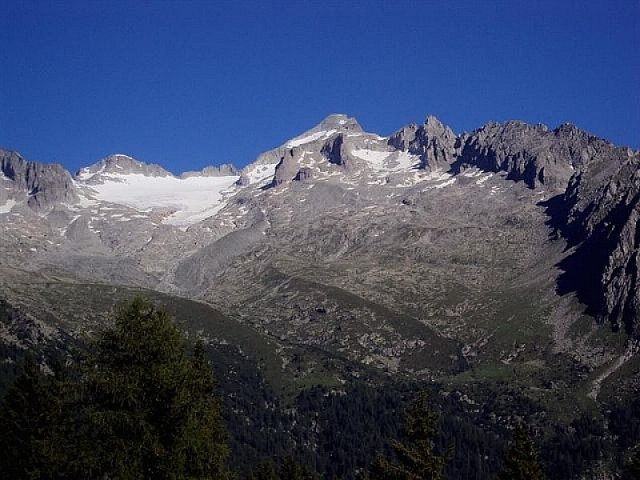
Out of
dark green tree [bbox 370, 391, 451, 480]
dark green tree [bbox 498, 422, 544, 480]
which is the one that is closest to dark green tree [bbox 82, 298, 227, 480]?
dark green tree [bbox 370, 391, 451, 480]

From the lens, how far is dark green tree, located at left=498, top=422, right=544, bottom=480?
49.7 metres

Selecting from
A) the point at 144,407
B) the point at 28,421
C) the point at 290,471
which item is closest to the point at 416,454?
the point at 144,407

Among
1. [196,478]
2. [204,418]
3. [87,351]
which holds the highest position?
[87,351]

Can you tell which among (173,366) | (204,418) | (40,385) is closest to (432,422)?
(204,418)

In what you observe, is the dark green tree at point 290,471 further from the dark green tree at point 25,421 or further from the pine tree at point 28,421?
the dark green tree at point 25,421

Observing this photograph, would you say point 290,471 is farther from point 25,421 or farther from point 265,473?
point 25,421

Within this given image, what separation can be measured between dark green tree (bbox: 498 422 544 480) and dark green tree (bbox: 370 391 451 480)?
16.2 feet

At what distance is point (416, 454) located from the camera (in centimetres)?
4500

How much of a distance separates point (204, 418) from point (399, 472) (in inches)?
572

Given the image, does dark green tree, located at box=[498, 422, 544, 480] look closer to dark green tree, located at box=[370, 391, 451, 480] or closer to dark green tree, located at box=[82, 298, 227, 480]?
dark green tree, located at box=[370, 391, 451, 480]

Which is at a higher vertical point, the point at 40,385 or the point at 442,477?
the point at 40,385

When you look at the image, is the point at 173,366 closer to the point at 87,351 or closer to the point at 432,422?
the point at 87,351

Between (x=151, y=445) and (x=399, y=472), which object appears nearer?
(x=151, y=445)

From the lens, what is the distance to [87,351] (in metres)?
35.5
